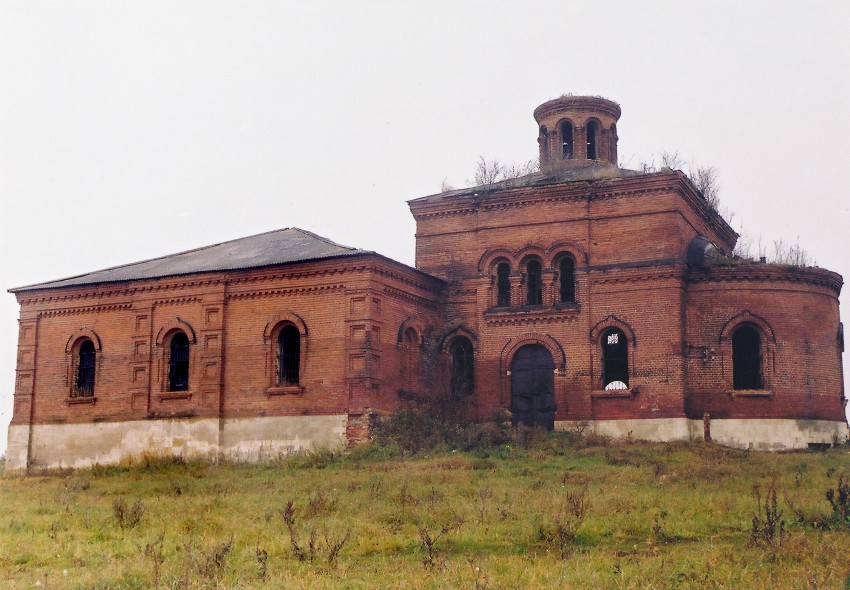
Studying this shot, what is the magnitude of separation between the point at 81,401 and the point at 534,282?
43.9ft

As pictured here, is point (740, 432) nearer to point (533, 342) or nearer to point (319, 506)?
point (533, 342)

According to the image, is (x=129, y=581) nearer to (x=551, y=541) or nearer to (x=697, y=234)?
(x=551, y=541)

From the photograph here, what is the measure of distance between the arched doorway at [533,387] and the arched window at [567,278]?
1.59 metres

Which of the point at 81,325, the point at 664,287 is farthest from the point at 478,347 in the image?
the point at 81,325

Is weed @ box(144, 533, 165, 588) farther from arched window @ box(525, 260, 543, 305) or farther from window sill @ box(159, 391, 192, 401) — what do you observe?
arched window @ box(525, 260, 543, 305)

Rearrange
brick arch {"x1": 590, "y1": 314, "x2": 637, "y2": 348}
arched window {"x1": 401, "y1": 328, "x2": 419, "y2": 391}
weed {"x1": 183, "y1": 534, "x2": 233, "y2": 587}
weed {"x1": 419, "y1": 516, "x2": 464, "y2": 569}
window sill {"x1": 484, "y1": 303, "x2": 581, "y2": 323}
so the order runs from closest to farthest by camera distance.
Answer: weed {"x1": 183, "y1": 534, "x2": 233, "y2": 587} < weed {"x1": 419, "y1": 516, "x2": 464, "y2": 569} < brick arch {"x1": 590, "y1": 314, "x2": 637, "y2": 348} < arched window {"x1": 401, "y1": 328, "x2": 419, "y2": 391} < window sill {"x1": 484, "y1": 303, "x2": 581, "y2": 323}

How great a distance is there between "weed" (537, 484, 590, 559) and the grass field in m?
0.03

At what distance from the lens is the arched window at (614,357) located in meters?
26.2

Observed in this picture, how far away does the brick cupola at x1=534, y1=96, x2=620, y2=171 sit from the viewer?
30.3 metres

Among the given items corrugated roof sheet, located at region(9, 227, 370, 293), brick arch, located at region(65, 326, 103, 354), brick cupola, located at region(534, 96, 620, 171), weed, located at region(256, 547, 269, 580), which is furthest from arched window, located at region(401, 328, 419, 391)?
weed, located at region(256, 547, 269, 580)

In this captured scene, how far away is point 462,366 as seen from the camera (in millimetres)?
28031

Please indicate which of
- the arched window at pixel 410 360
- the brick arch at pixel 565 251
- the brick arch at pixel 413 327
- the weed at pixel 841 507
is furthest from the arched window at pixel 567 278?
the weed at pixel 841 507

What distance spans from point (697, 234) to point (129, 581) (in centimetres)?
2122

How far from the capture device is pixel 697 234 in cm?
2819
